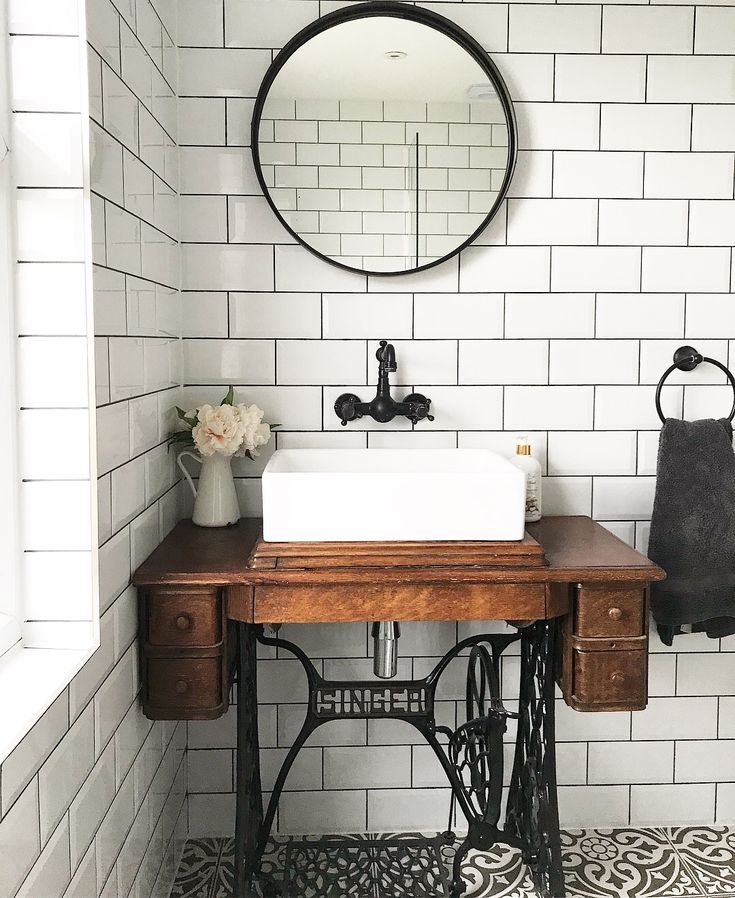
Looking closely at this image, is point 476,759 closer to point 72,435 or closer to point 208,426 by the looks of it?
point 208,426

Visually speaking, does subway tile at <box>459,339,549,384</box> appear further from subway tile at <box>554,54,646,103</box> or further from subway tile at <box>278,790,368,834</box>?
subway tile at <box>278,790,368,834</box>

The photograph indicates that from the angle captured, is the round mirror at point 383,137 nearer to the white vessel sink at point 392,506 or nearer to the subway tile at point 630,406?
the subway tile at point 630,406

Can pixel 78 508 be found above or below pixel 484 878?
above

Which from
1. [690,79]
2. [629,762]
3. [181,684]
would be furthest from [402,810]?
[690,79]

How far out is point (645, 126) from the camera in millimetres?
2193

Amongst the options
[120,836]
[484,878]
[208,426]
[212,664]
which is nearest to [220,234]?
[208,426]

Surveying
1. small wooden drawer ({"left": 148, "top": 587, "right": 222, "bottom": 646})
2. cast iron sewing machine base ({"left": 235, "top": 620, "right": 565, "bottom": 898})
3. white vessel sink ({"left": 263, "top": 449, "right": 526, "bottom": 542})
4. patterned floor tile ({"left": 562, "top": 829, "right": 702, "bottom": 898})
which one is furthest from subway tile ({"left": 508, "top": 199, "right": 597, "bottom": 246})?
patterned floor tile ({"left": 562, "top": 829, "right": 702, "bottom": 898})

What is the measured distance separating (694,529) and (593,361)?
48 centimetres

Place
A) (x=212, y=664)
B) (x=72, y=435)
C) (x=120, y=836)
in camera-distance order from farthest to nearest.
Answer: (x=212, y=664) < (x=120, y=836) < (x=72, y=435)

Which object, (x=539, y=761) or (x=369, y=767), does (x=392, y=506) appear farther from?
(x=369, y=767)

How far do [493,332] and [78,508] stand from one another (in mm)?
1162

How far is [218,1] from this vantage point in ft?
6.97

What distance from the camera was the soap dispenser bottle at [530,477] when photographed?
6.91ft

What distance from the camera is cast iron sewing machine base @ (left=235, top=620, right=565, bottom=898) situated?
195cm
